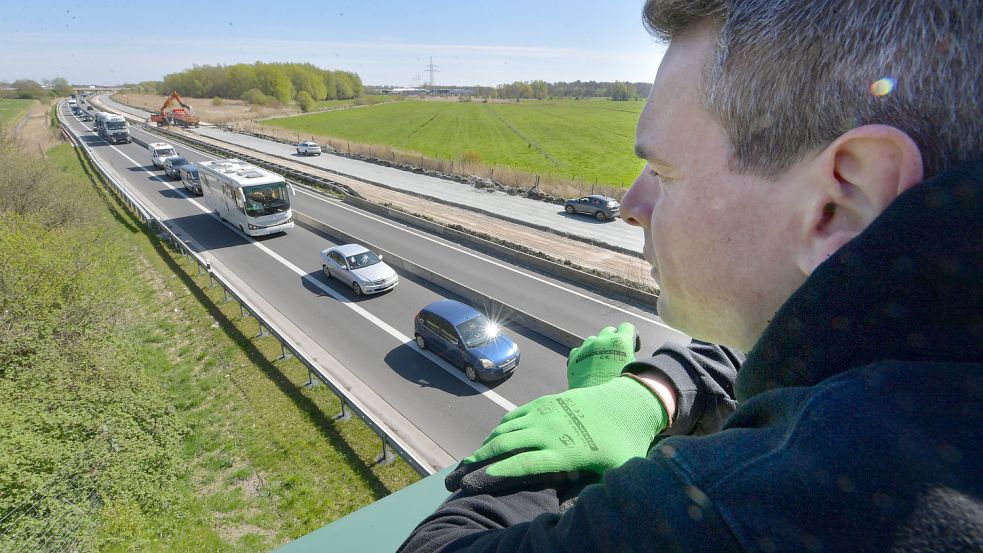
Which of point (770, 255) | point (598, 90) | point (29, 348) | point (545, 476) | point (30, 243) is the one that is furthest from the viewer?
point (598, 90)

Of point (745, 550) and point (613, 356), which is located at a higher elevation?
point (745, 550)

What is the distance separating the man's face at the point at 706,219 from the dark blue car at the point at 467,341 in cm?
1294

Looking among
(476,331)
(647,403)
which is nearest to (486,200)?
(476,331)

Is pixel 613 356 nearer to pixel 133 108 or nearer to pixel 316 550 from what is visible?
pixel 316 550

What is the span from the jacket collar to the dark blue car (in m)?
13.4

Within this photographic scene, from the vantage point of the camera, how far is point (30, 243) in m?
16.3

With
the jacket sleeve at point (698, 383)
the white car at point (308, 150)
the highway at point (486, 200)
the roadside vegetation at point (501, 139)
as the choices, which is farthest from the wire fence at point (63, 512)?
the white car at point (308, 150)

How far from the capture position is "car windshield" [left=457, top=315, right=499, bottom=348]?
1462 centimetres

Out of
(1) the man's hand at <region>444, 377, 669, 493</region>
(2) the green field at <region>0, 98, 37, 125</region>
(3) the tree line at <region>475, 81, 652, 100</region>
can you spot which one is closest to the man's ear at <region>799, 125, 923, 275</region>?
(1) the man's hand at <region>444, 377, 669, 493</region>

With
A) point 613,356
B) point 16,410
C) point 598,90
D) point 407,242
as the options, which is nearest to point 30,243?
point 16,410

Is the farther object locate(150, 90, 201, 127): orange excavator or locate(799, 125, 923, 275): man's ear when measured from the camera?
locate(150, 90, 201, 127): orange excavator

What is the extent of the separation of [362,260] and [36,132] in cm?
8168

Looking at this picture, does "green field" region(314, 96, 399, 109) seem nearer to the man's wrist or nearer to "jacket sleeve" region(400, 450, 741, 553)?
the man's wrist

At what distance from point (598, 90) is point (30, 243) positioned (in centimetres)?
16240
